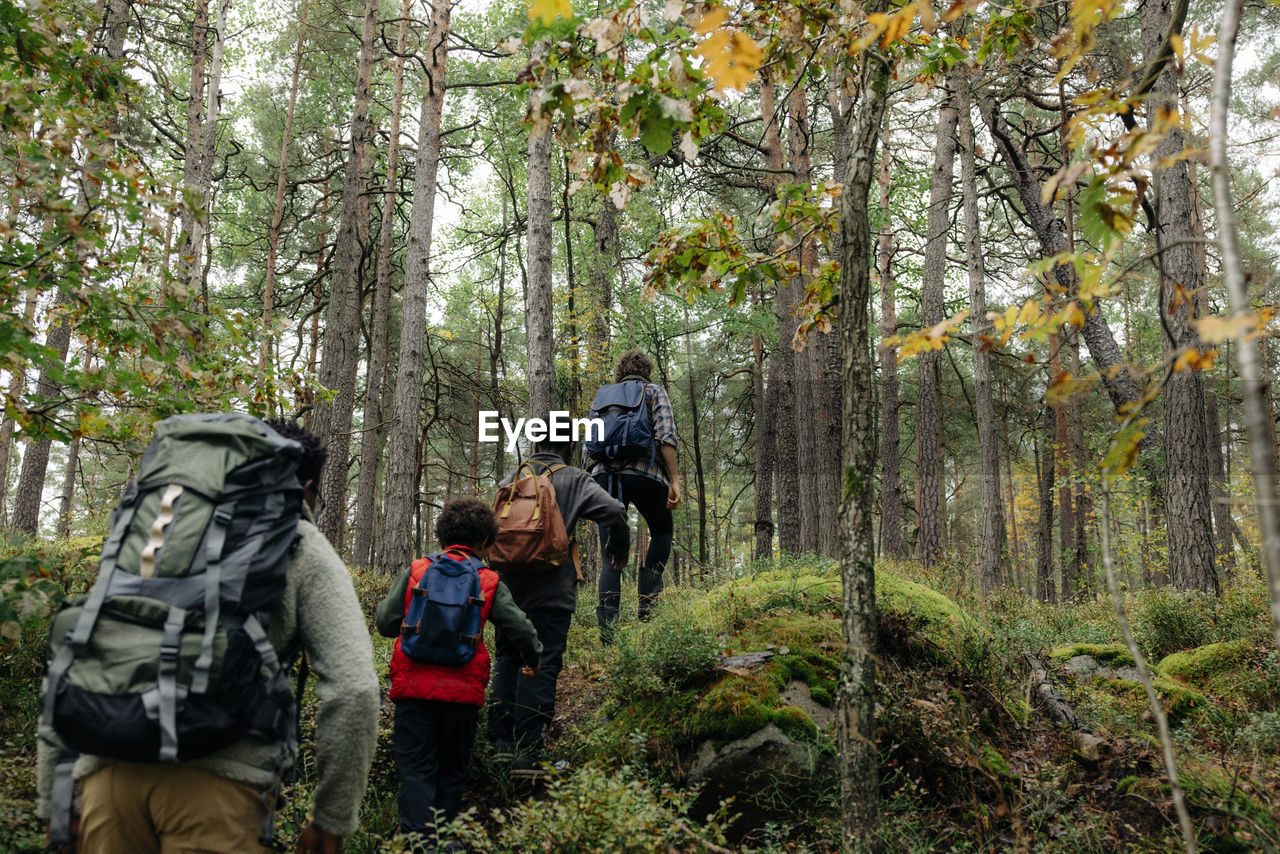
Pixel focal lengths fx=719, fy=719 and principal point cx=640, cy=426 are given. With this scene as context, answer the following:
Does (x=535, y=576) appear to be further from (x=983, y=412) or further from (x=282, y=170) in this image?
(x=282, y=170)

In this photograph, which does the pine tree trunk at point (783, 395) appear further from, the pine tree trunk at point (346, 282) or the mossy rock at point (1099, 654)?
the pine tree trunk at point (346, 282)

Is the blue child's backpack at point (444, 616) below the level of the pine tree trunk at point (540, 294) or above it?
below

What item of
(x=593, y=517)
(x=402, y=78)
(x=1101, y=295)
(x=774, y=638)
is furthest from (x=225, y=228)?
(x=1101, y=295)

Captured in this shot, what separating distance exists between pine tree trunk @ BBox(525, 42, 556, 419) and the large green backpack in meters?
5.91

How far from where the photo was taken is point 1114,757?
3900 millimetres

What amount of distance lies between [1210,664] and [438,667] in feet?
18.2

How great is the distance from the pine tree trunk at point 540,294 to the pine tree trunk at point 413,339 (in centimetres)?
185

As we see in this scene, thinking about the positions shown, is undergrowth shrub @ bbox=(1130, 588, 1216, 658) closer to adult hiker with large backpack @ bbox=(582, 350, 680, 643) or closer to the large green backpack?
adult hiker with large backpack @ bbox=(582, 350, 680, 643)

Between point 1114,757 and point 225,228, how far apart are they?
1909 centimetres

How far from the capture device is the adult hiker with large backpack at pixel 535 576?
4.46m

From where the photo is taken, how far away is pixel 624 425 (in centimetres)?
608

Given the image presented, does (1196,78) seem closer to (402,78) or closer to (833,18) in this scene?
(833,18)

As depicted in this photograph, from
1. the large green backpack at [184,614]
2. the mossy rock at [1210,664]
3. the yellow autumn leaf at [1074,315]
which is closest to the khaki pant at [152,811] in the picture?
the large green backpack at [184,614]

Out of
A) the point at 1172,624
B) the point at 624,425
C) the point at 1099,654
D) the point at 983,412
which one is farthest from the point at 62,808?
the point at 983,412
